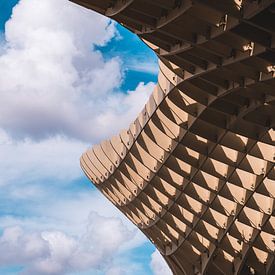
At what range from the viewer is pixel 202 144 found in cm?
4275

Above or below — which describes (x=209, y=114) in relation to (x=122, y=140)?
below

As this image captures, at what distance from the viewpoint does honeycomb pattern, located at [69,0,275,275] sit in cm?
2544

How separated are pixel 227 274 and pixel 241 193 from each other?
13184mm

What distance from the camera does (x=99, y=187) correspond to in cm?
6731

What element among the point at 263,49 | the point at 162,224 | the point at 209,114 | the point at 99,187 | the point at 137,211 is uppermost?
the point at 99,187

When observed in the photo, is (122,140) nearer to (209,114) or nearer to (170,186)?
(170,186)

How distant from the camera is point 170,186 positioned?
170ft

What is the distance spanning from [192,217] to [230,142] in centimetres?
1464

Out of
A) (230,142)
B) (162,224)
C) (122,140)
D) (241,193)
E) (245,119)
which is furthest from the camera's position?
(162,224)

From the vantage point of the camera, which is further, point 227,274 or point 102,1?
point 227,274

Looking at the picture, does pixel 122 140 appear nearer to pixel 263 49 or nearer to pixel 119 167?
pixel 119 167

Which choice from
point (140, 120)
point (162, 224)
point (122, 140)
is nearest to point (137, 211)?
point (162, 224)

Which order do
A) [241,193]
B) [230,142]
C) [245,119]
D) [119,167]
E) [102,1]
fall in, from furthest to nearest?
1. [119,167]
2. [241,193]
3. [230,142]
4. [245,119]
5. [102,1]

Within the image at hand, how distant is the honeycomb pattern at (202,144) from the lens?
2544 centimetres
